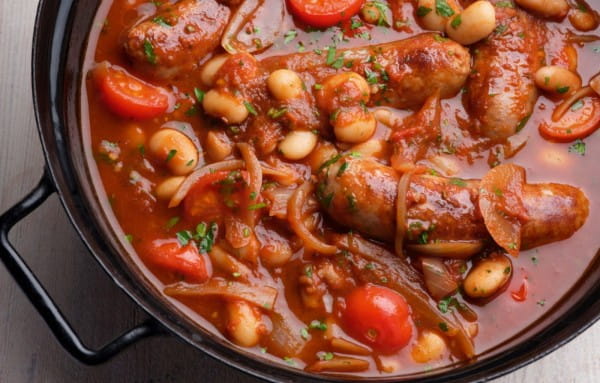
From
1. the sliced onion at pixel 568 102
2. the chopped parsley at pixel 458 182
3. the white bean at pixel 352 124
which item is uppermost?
the white bean at pixel 352 124

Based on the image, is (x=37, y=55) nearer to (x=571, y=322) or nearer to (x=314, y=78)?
(x=314, y=78)

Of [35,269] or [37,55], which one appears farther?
[35,269]

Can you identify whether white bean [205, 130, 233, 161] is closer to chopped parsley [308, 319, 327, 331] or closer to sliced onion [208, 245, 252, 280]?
sliced onion [208, 245, 252, 280]

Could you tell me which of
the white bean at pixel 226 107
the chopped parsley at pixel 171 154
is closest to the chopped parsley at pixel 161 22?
the white bean at pixel 226 107

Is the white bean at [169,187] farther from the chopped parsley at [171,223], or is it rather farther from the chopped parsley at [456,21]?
the chopped parsley at [456,21]

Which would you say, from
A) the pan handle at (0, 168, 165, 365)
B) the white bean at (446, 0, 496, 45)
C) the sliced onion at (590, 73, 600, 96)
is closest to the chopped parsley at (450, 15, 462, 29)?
the white bean at (446, 0, 496, 45)

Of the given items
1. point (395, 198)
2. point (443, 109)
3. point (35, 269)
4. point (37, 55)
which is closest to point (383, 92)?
point (443, 109)
